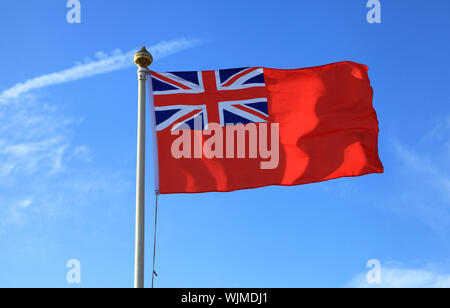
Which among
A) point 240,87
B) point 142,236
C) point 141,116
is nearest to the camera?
point 142,236

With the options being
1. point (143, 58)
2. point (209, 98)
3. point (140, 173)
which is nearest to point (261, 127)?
point (209, 98)

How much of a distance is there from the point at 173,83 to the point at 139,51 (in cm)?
141

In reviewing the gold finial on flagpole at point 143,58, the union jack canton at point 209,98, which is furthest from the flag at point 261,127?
the gold finial on flagpole at point 143,58

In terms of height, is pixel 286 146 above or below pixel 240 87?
below

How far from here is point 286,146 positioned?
1512 cm

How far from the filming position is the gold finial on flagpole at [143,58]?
14.1 meters

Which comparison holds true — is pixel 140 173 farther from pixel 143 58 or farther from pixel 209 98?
pixel 209 98

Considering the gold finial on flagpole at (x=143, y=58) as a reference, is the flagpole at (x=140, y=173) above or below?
below

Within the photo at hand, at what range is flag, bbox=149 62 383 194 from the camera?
14.5 metres

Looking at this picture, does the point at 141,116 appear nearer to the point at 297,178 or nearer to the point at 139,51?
the point at 139,51

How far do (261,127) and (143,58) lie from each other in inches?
134

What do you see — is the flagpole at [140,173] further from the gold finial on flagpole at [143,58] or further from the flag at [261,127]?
the flag at [261,127]
